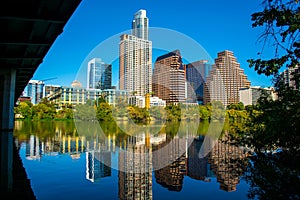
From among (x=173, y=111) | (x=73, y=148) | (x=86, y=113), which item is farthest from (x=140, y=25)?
(x=86, y=113)

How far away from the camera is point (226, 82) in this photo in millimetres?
63750

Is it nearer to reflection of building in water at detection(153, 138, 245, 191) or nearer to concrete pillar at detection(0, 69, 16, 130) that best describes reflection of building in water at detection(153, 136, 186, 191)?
reflection of building in water at detection(153, 138, 245, 191)

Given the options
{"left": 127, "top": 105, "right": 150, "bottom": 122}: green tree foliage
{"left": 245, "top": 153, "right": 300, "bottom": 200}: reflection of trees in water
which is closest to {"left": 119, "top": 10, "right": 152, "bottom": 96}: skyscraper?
Result: {"left": 127, "top": 105, "right": 150, "bottom": 122}: green tree foliage

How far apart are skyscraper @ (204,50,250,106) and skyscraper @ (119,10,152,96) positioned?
24949mm

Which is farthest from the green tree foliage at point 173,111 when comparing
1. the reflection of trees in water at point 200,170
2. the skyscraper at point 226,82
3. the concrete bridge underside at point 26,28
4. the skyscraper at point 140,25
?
the reflection of trees in water at point 200,170

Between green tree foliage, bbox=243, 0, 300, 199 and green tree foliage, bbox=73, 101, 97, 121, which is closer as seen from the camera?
green tree foliage, bbox=243, 0, 300, 199

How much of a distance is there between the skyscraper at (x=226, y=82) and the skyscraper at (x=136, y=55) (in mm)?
24949

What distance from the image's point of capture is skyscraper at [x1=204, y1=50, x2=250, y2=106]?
188 feet

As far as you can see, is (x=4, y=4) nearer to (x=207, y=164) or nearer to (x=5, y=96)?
(x=207, y=164)

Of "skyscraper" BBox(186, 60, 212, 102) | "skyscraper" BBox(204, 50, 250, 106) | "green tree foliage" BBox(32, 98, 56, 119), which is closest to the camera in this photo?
"skyscraper" BBox(186, 60, 212, 102)

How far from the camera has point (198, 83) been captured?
54.2 metres

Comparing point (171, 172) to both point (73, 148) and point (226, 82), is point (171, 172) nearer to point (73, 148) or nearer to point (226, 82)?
point (73, 148)

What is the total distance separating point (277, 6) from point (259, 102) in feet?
9.92

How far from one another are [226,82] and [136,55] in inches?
1691
